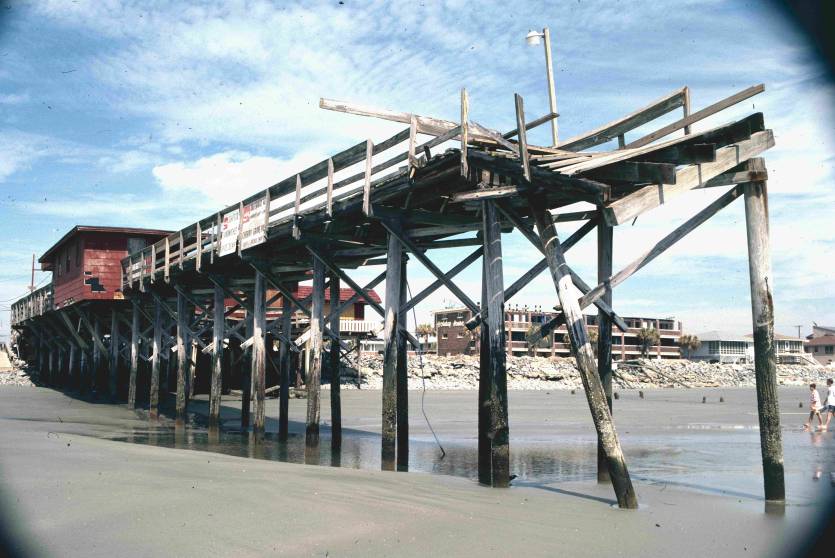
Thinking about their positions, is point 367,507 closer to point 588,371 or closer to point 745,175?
point 588,371

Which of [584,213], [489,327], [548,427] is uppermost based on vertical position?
[584,213]

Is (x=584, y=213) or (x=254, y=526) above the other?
(x=584, y=213)

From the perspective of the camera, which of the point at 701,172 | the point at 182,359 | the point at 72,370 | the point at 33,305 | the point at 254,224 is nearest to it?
the point at 701,172

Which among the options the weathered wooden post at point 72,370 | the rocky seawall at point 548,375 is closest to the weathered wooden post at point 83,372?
the weathered wooden post at point 72,370

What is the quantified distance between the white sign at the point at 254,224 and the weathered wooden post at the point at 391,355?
4361 mm

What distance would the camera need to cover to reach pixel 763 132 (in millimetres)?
8758

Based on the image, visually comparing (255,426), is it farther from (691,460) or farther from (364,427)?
(691,460)

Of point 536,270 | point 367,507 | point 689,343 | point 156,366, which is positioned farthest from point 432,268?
point 689,343

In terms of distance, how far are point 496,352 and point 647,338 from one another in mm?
106712

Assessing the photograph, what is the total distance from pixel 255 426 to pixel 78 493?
10.5m

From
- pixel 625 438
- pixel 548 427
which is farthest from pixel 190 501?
pixel 548 427

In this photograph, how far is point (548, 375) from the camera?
63.2 metres

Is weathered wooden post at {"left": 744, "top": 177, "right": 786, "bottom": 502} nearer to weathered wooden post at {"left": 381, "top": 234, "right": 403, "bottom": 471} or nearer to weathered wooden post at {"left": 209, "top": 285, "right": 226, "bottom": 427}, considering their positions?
weathered wooden post at {"left": 381, "top": 234, "right": 403, "bottom": 471}

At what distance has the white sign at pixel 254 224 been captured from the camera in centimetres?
1636
